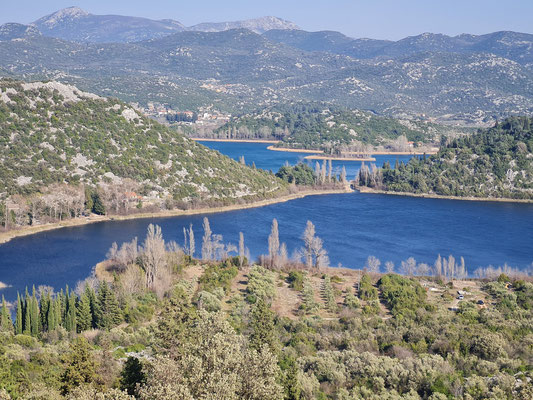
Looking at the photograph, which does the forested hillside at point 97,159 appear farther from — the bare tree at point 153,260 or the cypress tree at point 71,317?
the cypress tree at point 71,317

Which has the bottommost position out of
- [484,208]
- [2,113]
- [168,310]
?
[484,208]

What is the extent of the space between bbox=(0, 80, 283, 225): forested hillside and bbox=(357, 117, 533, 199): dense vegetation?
69.6 ft

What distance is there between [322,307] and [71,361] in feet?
77.7

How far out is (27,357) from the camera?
104 ft

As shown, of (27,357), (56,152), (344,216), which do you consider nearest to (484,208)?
(344,216)

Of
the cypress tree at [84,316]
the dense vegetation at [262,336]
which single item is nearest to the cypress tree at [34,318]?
the dense vegetation at [262,336]

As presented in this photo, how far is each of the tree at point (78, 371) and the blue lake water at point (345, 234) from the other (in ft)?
89.5

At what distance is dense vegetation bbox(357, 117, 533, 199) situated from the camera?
98.0 metres

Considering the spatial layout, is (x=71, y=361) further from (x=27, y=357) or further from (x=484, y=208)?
(x=484, y=208)

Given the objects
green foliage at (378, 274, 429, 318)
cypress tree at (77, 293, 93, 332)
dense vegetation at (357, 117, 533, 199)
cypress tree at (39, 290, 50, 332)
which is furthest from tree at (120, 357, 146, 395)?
dense vegetation at (357, 117, 533, 199)

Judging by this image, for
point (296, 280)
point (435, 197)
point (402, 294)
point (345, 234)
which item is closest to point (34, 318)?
point (296, 280)

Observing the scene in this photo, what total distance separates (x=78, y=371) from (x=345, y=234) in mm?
51871

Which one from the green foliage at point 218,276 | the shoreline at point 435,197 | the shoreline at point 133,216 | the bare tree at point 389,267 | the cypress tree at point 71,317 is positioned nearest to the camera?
the cypress tree at point 71,317

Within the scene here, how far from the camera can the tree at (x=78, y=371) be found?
952 inches
